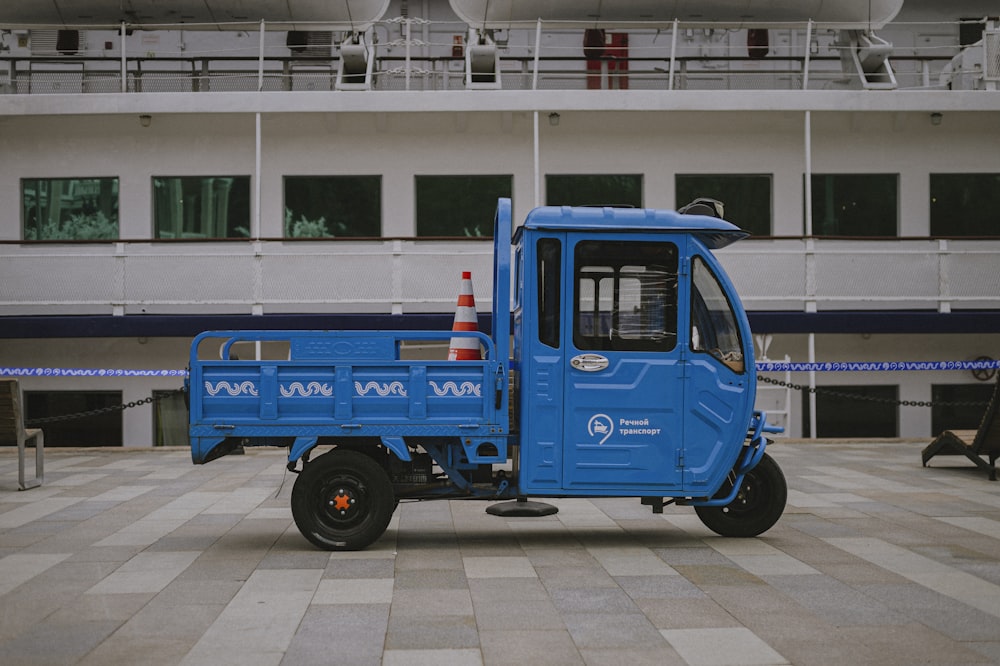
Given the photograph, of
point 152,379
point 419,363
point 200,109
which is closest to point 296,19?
point 200,109

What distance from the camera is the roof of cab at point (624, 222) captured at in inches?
344

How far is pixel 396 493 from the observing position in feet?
29.1

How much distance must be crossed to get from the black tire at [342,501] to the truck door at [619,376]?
146 centimetres

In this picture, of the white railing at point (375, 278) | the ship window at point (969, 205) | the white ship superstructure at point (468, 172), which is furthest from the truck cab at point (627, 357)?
the ship window at point (969, 205)

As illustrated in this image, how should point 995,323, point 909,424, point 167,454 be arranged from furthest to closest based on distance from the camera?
point 909,424 → point 995,323 → point 167,454

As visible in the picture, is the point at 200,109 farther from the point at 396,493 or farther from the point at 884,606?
the point at 884,606

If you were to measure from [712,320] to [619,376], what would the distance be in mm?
889

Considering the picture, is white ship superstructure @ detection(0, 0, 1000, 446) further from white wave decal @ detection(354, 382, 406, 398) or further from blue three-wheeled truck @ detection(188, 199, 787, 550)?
white wave decal @ detection(354, 382, 406, 398)

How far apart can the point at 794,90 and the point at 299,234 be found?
363 inches

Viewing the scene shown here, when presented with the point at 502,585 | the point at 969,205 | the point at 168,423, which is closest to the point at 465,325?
the point at 502,585

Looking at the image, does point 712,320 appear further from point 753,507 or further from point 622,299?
point 753,507

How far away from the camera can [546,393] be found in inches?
340

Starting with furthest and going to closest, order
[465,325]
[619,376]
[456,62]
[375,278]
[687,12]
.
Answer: [456,62] → [687,12] → [375,278] → [465,325] → [619,376]

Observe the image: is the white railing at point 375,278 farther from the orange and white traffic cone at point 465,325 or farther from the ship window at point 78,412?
the orange and white traffic cone at point 465,325
